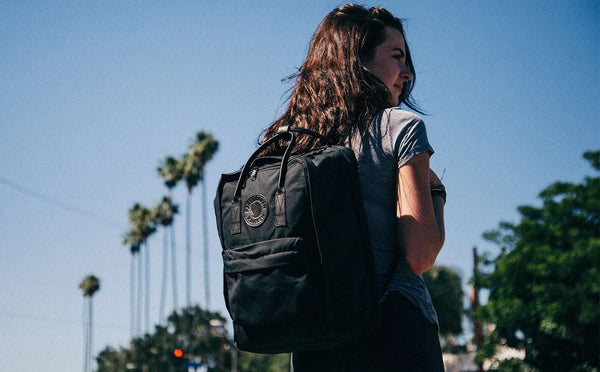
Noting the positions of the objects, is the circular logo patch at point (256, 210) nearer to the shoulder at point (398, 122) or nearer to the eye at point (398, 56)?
the shoulder at point (398, 122)

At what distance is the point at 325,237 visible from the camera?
5.70 ft

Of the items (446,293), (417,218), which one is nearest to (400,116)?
(417,218)

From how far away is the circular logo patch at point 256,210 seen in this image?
6.26ft

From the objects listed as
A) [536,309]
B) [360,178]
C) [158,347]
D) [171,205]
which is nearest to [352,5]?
[360,178]

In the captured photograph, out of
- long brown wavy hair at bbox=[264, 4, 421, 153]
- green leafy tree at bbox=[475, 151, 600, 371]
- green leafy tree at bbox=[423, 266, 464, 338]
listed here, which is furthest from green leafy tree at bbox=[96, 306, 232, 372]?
long brown wavy hair at bbox=[264, 4, 421, 153]

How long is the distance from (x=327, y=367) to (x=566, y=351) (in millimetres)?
31039

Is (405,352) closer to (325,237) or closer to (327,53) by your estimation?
(325,237)

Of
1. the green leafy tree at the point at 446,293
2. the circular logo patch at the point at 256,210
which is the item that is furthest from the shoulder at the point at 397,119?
the green leafy tree at the point at 446,293

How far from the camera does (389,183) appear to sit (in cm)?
195

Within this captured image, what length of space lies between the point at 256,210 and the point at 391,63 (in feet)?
2.74

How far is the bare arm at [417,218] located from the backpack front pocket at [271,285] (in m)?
0.36

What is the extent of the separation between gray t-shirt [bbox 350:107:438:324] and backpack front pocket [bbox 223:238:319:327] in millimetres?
284

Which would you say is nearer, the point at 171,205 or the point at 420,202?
the point at 420,202

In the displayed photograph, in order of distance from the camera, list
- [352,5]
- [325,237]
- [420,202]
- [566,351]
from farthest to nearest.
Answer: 1. [566,351]
2. [352,5]
3. [420,202]
4. [325,237]
